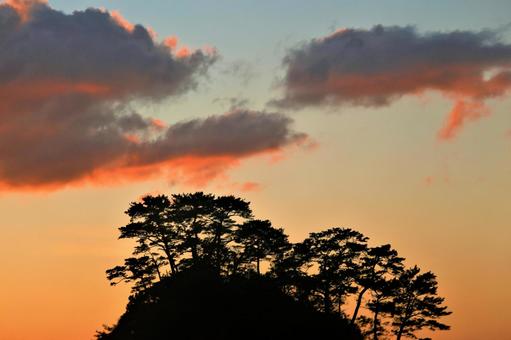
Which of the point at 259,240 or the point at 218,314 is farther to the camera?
the point at 259,240

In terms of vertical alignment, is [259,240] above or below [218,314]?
above

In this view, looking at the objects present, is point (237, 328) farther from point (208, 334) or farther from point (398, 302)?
point (398, 302)

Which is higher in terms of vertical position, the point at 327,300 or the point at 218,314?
the point at 327,300

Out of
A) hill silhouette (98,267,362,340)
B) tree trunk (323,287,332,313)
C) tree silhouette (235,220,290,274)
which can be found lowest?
hill silhouette (98,267,362,340)

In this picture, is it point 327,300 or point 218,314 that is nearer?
point 218,314

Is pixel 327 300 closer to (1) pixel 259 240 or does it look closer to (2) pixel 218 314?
(1) pixel 259 240

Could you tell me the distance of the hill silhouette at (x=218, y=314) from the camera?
86.8 meters

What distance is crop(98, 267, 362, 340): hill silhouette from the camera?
8681cm

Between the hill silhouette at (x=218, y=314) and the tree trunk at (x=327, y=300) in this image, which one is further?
the tree trunk at (x=327, y=300)

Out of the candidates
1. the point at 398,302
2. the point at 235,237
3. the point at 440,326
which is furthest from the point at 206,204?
the point at 440,326

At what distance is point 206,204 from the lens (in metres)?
100

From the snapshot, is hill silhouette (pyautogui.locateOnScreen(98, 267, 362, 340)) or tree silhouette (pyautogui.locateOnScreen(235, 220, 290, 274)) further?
tree silhouette (pyautogui.locateOnScreen(235, 220, 290, 274))

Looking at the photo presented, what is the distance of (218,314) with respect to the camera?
88875 millimetres

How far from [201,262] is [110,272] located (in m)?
11.2
